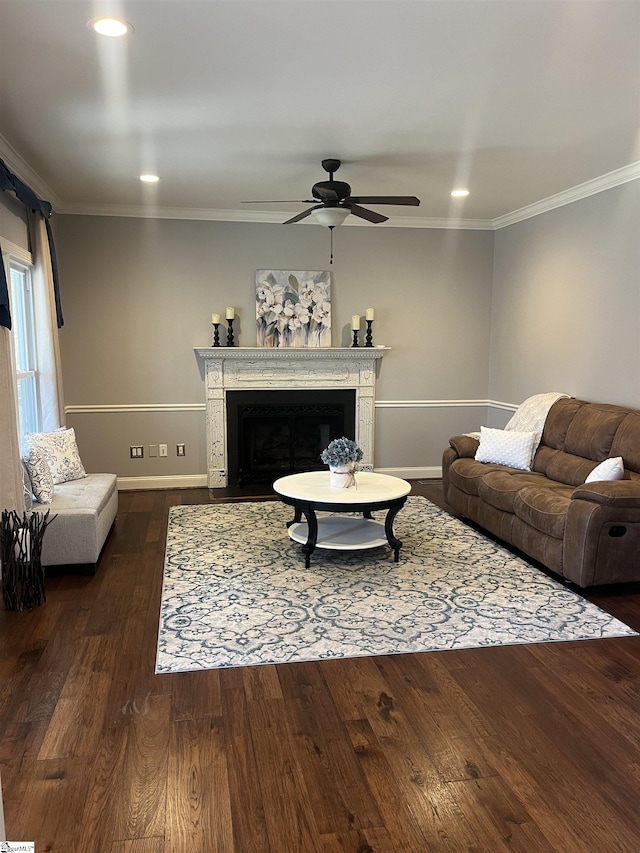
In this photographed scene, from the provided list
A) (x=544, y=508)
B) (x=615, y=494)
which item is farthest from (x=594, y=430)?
(x=615, y=494)

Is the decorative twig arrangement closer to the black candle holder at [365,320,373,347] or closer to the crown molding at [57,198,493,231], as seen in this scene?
the crown molding at [57,198,493,231]

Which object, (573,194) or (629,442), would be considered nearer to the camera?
(629,442)

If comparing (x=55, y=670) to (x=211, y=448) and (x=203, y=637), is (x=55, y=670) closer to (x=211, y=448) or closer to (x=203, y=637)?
(x=203, y=637)

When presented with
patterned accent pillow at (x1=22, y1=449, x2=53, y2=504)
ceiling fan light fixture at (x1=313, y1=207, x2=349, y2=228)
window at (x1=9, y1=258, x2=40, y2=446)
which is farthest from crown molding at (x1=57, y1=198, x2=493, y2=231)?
patterned accent pillow at (x1=22, y1=449, x2=53, y2=504)

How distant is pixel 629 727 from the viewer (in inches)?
96.2

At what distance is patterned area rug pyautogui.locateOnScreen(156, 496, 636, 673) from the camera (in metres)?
3.09

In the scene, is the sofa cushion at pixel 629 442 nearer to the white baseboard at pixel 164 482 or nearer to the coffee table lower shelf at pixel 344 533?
the coffee table lower shelf at pixel 344 533

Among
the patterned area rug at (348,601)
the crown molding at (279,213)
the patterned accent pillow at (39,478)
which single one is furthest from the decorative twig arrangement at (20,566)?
the crown molding at (279,213)

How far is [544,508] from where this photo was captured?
4016 mm

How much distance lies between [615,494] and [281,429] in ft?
11.8

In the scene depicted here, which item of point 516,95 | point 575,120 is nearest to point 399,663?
point 516,95

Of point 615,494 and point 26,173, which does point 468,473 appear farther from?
point 26,173

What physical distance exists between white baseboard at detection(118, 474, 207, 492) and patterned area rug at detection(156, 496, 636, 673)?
60.4 inches

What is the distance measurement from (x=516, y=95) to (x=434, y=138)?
77 cm
